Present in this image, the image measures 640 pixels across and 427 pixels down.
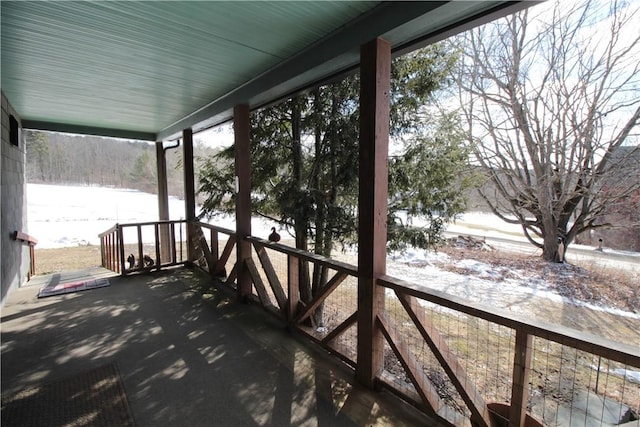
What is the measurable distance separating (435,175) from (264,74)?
2.22 meters

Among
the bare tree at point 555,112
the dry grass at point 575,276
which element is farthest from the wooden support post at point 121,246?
the bare tree at point 555,112

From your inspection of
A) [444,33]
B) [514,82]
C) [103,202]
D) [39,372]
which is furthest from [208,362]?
[103,202]

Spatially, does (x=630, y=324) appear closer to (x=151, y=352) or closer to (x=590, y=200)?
(x=590, y=200)

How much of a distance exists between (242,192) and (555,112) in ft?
18.0

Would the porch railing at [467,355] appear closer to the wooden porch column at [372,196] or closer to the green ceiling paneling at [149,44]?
the wooden porch column at [372,196]

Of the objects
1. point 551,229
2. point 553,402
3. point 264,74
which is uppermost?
point 264,74

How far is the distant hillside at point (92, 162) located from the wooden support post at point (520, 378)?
35.0ft

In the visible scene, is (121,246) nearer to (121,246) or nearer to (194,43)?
(121,246)

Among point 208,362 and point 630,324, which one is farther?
point 630,324

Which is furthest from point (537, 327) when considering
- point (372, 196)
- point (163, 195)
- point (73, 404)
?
point (163, 195)

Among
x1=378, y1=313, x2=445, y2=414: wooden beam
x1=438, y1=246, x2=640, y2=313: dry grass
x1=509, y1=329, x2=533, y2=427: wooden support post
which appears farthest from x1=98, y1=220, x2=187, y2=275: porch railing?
x1=509, y1=329, x2=533, y2=427: wooden support post

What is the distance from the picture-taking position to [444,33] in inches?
69.8

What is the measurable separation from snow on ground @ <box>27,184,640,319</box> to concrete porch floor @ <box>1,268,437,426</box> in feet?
4.97

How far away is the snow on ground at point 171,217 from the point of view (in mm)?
4771
